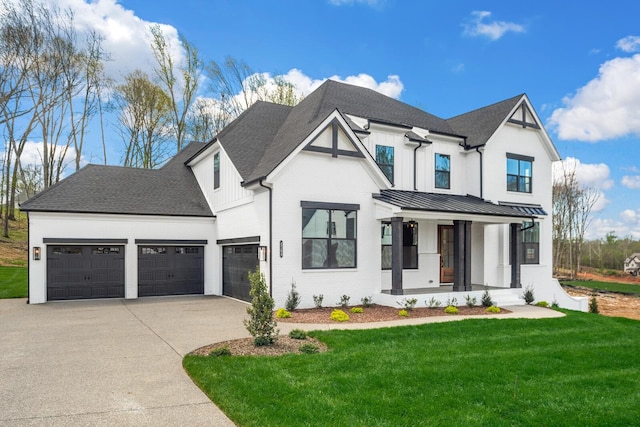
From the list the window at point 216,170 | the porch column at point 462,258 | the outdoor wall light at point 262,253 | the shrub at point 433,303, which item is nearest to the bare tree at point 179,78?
the window at point 216,170

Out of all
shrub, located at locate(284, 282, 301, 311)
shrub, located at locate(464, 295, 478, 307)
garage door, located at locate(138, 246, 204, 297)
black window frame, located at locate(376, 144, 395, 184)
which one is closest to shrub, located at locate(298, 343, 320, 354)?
shrub, located at locate(284, 282, 301, 311)

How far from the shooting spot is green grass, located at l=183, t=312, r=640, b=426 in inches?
212

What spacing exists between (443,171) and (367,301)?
7178mm

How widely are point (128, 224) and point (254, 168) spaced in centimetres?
559

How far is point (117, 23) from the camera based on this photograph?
27844mm

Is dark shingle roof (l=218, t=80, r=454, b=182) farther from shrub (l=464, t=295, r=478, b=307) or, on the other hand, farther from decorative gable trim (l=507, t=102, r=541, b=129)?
shrub (l=464, t=295, r=478, b=307)

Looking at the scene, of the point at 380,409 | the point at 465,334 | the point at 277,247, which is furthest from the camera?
the point at 277,247

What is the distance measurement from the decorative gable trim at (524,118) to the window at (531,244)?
439 cm

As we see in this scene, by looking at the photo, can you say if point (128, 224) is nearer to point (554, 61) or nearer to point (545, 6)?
point (545, 6)

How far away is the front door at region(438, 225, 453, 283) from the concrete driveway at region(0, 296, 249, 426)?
351 inches

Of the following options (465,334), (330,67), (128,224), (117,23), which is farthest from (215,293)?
(117,23)

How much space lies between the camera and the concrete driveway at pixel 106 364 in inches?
210

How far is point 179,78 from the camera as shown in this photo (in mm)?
33625

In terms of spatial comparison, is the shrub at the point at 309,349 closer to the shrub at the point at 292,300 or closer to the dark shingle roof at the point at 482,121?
the shrub at the point at 292,300
